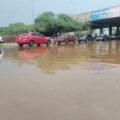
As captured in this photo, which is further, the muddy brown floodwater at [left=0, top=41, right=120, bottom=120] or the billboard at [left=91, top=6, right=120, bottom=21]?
the billboard at [left=91, top=6, right=120, bottom=21]

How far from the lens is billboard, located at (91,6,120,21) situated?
63.5m

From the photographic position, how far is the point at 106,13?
66.8 metres

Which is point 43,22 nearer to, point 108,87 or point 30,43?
point 30,43

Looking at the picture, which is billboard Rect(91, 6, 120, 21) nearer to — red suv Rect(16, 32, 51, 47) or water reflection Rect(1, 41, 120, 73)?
red suv Rect(16, 32, 51, 47)

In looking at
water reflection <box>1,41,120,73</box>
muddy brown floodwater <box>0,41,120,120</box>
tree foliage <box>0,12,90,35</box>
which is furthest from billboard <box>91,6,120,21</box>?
muddy brown floodwater <box>0,41,120,120</box>

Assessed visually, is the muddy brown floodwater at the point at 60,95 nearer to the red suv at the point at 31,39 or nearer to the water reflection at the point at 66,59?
the water reflection at the point at 66,59

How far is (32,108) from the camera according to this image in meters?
7.51

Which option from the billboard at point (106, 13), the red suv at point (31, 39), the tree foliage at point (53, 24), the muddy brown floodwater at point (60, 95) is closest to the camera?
the muddy brown floodwater at point (60, 95)

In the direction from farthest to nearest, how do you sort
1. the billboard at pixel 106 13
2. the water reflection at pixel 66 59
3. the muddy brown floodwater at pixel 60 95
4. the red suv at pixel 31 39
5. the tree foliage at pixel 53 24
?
the tree foliage at pixel 53 24
the billboard at pixel 106 13
the red suv at pixel 31 39
the water reflection at pixel 66 59
the muddy brown floodwater at pixel 60 95

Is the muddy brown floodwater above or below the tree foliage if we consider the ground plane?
above

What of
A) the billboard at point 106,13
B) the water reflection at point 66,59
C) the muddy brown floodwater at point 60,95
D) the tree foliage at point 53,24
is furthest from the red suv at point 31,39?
the tree foliage at point 53,24

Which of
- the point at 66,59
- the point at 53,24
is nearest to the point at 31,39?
the point at 66,59

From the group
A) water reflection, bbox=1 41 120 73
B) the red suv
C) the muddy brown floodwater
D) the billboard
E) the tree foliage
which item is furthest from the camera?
the tree foliage

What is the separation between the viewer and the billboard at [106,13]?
2499 inches
